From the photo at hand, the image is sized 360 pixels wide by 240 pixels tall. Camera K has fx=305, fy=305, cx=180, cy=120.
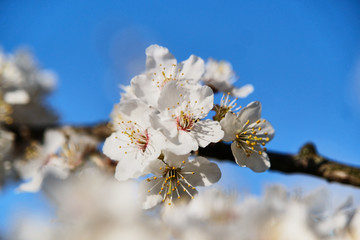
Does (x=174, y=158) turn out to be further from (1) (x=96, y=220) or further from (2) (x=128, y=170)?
(1) (x=96, y=220)

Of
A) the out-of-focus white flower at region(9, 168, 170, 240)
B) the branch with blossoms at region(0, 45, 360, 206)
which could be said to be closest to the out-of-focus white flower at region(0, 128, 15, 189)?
the branch with blossoms at region(0, 45, 360, 206)

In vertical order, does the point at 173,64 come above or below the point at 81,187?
above

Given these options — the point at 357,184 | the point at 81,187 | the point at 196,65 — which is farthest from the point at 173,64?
the point at 357,184

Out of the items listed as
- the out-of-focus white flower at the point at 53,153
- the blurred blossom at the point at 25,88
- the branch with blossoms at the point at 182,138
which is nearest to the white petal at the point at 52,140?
the out-of-focus white flower at the point at 53,153

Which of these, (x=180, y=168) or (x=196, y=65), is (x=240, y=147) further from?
(x=196, y=65)

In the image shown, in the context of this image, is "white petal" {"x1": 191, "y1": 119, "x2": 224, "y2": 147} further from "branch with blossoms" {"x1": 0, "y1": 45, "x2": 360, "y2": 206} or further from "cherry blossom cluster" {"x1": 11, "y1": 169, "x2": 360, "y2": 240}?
"cherry blossom cluster" {"x1": 11, "y1": 169, "x2": 360, "y2": 240}

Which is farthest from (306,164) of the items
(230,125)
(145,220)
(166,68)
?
(145,220)

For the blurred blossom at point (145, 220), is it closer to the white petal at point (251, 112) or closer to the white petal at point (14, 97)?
the white petal at point (251, 112)
